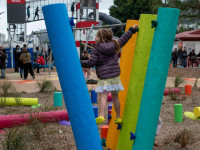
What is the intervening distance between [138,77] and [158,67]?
0.54m

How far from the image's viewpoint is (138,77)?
3.83 meters

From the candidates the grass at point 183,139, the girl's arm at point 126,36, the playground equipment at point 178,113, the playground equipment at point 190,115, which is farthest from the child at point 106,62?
the playground equipment at point 190,115

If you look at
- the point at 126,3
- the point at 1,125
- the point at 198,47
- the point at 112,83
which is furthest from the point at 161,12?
the point at 126,3

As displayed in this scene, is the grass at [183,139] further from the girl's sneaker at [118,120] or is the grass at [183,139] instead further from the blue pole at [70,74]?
the blue pole at [70,74]

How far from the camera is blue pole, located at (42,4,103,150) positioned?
3225 mm

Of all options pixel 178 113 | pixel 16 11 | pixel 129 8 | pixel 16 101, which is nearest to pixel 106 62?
pixel 178 113

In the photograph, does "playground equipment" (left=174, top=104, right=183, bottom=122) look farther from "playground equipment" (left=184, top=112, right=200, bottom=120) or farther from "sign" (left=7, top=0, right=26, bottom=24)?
"sign" (left=7, top=0, right=26, bottom=24)

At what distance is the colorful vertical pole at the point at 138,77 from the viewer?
375 centimetres

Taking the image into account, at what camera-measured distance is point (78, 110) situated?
3.23 metres

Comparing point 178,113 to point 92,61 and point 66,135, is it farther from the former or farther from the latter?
point 92,61

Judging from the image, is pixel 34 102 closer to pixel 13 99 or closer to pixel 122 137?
pixel 13 99

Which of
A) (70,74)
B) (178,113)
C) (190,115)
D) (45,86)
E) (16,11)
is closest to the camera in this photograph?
(70,74)

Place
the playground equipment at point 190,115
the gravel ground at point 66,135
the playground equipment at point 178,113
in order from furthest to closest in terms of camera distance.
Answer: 1. the playground equipment at point 190,115
2. the playground equipment at point 178,113
3. the gravel ground at point 66,135

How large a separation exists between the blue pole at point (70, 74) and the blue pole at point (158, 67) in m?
0.52
